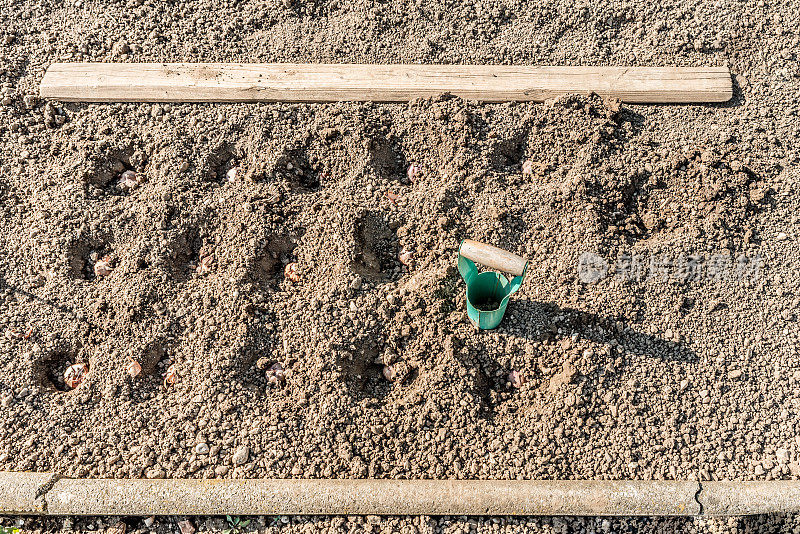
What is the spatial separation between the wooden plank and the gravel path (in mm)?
82

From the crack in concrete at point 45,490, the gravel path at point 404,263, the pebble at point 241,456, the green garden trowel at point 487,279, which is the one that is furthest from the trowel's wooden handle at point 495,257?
the crack in concrete at point 45,490

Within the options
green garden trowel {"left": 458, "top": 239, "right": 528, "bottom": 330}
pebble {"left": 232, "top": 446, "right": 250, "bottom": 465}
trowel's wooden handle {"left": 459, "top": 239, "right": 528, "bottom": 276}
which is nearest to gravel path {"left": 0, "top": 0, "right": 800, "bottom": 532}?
pebble {"left": 232, "top": 446, "right": 250, "bottom": 465}

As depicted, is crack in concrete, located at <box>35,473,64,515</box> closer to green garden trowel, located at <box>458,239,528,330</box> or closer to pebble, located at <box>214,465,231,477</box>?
pebble, located at <box>214,465,231,477</box>

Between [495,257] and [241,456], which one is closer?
[495,257]

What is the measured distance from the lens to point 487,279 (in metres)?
2.21

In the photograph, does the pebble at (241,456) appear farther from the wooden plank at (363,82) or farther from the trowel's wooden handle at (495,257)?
the wooden plank at (363,82)

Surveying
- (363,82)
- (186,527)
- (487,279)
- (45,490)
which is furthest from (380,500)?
(363,82)

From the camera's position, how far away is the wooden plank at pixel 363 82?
2.85 meters

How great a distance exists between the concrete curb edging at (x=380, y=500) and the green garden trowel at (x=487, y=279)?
0.68m

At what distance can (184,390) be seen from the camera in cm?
229

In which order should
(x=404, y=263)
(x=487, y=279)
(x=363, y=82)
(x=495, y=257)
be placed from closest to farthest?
(x=495, y=257)
(x=487, y=279)
(x=404, y=263)
(x=363, y=82)

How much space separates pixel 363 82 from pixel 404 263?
42.2 inches

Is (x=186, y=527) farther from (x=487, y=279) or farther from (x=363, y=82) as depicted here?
(x=363, y=82)

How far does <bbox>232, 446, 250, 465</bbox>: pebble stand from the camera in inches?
85.0
